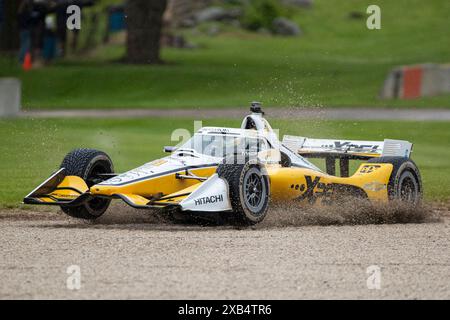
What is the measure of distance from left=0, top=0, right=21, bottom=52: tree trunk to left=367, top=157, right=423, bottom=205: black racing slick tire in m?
27.4

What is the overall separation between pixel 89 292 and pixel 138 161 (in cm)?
1130

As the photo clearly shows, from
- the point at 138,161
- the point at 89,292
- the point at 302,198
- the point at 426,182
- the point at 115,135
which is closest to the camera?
the point at 89,292

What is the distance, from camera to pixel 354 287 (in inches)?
387

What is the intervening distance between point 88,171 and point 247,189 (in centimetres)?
199

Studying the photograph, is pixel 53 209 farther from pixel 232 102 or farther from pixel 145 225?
pixel 232 102

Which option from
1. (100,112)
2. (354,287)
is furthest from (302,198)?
(100,112)

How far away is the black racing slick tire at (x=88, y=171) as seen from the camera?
45.8 feet

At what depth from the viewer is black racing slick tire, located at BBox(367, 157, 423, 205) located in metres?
14.7

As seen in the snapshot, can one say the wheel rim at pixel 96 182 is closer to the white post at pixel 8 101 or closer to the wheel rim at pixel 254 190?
the wheel rim at pixel 254 190

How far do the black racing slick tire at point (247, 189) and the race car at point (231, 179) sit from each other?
0.04ft

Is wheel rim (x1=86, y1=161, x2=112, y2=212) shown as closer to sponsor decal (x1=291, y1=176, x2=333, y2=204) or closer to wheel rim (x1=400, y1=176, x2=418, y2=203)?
sponsor decal (x1=291, y1=176, x2=333, y2=204)

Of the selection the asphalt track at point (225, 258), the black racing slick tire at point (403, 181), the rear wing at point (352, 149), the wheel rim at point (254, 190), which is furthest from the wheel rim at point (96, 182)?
the black racing slick tire at point (403, 181)

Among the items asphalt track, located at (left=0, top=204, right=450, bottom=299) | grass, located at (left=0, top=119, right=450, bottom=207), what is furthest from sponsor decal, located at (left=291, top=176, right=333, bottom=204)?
grass, located at (left=0, top=119, right=450, bottom=207)

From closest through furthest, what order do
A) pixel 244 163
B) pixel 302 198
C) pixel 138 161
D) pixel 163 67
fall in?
pixel 244 163 < pixel 302 198 < pixel 138 161 < pixel 163 67
